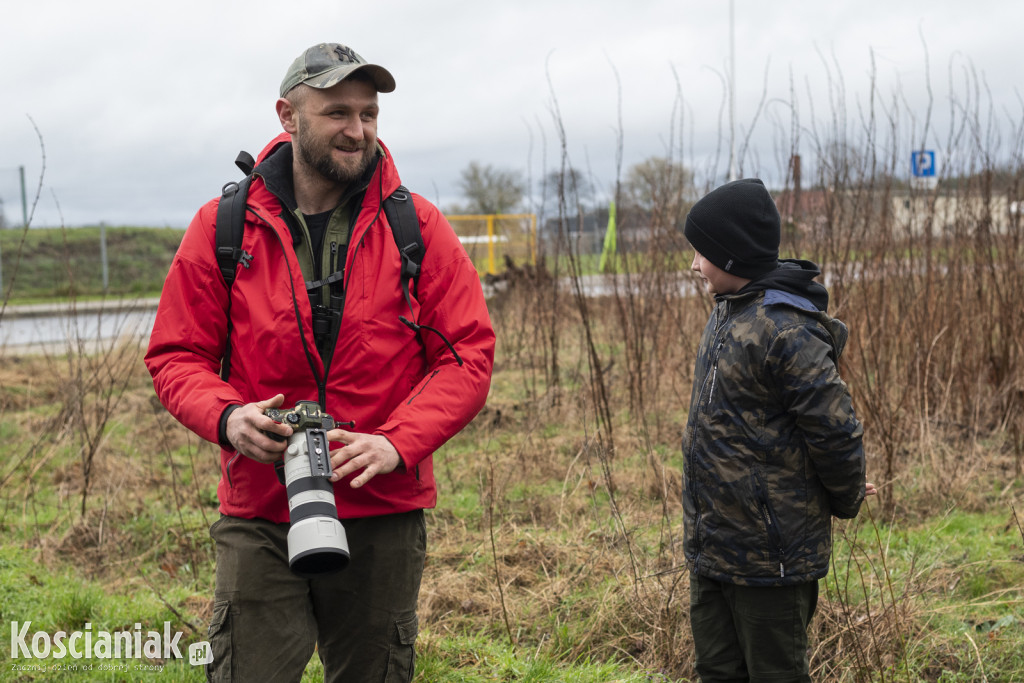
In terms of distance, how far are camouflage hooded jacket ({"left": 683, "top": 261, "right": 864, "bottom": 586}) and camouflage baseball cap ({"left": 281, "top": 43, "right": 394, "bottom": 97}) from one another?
1208mm

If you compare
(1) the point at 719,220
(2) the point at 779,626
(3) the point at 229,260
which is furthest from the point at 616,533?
(3) the point at 229,260

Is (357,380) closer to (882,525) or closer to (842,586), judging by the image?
(842,586)

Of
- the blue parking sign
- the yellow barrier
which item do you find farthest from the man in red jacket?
the yellow barrier

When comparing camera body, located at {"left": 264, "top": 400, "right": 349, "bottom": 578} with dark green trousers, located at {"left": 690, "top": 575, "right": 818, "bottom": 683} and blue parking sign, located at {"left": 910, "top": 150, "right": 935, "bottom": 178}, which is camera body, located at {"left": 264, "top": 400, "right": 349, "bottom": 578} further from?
blue parking sign, located at {"left": 910, "top": 150, "right": 935, "bottom": 178}

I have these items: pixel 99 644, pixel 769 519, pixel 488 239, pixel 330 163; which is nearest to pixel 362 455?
pixel 330 163

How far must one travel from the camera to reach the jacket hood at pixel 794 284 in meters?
2.46

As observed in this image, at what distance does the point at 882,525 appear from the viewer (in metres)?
4.36

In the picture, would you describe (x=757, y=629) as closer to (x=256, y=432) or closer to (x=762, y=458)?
(x=762, y=458)

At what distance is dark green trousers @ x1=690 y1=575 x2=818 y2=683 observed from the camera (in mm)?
2352

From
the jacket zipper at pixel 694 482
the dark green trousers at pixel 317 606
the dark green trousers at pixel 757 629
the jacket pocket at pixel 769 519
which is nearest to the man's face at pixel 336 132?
the dark green trousers at pixel 317 606

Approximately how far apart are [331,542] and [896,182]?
15.6 ft

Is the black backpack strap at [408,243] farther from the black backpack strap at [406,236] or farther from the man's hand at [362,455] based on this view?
the man's hand at [362,455]

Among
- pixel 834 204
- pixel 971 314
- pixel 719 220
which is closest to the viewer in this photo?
pixel 719 220

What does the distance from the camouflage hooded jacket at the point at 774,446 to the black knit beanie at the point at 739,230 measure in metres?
0.07
